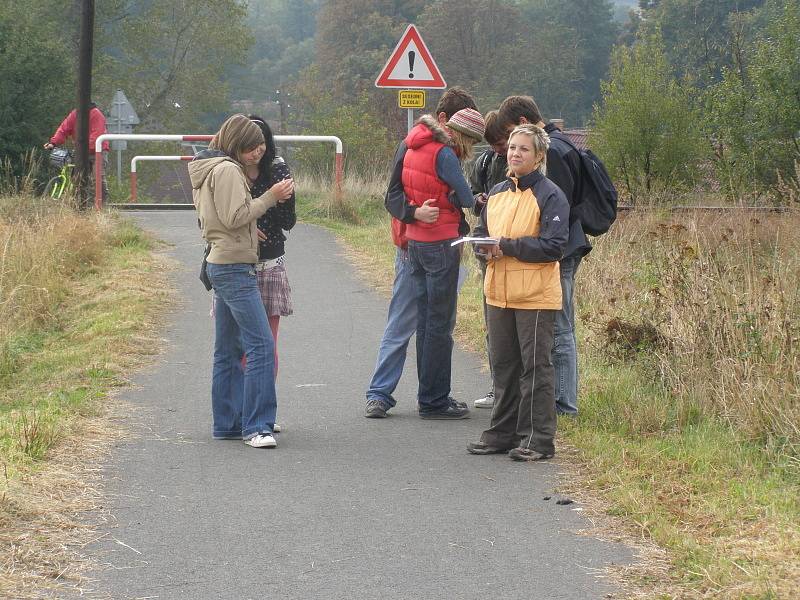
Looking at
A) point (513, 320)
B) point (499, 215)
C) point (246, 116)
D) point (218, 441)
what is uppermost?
point (246, 116)

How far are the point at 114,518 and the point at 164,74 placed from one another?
208ft

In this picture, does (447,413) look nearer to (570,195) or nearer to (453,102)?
(570,195)

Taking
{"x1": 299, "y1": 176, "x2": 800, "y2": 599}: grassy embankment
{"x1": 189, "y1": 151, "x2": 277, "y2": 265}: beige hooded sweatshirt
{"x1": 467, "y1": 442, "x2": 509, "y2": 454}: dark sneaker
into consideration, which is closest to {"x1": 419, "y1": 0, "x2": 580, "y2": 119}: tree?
{"x1": 299, "y1": 176, "x2": 800, "y2": 599}: grassy embankment

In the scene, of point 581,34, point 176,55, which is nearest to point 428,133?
point 176,55

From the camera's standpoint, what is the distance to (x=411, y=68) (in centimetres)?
1415

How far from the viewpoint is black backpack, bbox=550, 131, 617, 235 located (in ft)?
23.4

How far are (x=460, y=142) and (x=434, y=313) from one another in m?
1.02

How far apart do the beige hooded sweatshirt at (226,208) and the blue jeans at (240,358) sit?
105 mm

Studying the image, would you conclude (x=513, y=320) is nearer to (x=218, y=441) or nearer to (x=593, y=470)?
(x=593, y=470)

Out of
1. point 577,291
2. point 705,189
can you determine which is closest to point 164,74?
point 705,189

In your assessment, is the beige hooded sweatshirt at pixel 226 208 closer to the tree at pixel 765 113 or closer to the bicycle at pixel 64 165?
the tree at pixel 765 113

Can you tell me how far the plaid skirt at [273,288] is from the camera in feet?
23.7

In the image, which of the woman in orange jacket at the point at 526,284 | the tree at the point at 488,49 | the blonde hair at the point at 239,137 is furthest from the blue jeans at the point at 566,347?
the tree at the point at 488,49

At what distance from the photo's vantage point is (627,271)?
37.3 feet
